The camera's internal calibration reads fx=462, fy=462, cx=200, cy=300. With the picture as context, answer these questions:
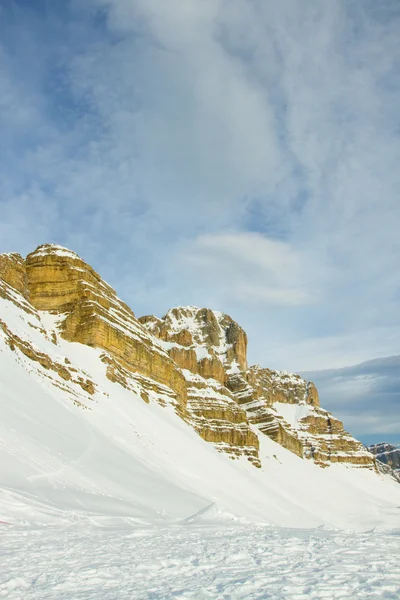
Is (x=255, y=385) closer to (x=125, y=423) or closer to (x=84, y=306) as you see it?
(x=84, y=306)

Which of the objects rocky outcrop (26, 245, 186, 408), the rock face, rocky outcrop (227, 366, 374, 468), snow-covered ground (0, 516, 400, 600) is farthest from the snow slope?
rocky outcrop (227, 366, 374, 468)

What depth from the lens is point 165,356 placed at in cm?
8338

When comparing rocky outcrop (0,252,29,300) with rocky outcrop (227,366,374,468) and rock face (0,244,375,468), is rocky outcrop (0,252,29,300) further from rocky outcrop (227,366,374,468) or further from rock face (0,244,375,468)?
rocky outcrop (227,366,374,468)

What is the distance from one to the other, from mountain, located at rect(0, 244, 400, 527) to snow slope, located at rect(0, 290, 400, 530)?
148mm

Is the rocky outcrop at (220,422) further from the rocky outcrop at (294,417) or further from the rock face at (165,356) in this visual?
the rocky outcrop at (294,417)

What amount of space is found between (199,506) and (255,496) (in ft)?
87.8

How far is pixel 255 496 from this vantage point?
178ft

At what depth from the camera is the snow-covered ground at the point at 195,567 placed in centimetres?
592

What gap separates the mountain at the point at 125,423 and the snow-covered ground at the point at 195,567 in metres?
4.24

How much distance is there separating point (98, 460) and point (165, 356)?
5378 centimetres

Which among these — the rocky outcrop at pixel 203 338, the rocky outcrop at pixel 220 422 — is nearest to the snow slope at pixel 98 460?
the rocky outcrop at pixel 220 422

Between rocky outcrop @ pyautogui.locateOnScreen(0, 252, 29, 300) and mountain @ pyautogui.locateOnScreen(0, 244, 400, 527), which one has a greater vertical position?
rocky outcrop @ pyautogui.locateOnScreen(0, 252, 29, 300)

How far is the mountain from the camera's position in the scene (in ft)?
71.5

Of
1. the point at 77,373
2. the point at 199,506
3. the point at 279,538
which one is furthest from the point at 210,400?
the point at 279,538
